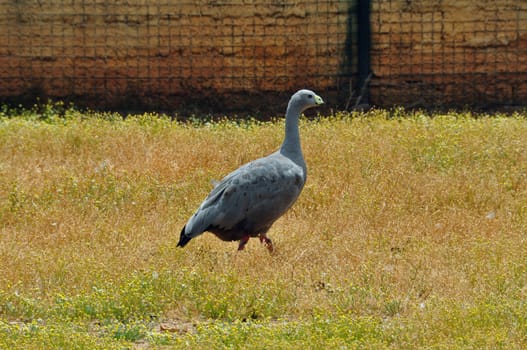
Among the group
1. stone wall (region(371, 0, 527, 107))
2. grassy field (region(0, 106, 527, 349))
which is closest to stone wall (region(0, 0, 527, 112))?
stone wall (region(371, 0, 527, 107))

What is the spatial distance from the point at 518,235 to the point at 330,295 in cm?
203

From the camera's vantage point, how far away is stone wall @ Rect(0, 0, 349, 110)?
14.1m

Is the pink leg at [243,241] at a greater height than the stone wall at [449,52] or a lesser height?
lesser

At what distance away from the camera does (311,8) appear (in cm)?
1413

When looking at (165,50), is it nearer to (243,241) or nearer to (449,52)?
(449,52)

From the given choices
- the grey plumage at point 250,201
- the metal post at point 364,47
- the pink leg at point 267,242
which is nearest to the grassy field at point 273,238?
the pink leg at point 267,242

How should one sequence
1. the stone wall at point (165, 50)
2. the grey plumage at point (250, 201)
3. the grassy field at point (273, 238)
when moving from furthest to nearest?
1. the stone wall at point (165, 50)
2. the grey plumage at point (250, 201)
3. the grassy field at point (273, 238)

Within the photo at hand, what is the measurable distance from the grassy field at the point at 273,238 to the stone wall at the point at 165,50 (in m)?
1.16

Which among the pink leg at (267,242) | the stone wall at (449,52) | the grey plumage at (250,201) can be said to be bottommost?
the pink leg at (267,242)

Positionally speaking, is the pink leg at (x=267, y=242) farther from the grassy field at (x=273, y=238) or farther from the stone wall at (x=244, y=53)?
the stone wall at (x=244, y=53)

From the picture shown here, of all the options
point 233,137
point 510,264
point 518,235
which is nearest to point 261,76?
point 233,137

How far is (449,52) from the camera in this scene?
555 inches

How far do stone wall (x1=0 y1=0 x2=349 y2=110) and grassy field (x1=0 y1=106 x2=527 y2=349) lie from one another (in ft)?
3.81

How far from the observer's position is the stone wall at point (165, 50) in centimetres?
1412
